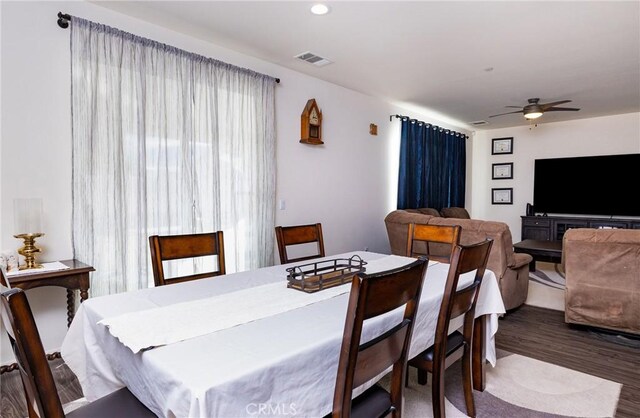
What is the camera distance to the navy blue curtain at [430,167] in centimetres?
564

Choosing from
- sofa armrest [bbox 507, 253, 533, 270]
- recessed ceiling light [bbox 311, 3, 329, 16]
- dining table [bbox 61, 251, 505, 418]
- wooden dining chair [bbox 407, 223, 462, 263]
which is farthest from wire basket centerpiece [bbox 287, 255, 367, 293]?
sofa armrest [bbox 507, 253, 533, 270]

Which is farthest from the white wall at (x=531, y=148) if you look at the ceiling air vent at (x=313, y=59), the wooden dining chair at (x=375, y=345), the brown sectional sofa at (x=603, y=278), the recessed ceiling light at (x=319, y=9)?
the wooden dining chair at (x=375, y=345)

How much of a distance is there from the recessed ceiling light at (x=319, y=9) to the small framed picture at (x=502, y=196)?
19.9 feet

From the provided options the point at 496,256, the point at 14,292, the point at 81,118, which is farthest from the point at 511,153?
the point at 14,292

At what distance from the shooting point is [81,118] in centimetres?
254

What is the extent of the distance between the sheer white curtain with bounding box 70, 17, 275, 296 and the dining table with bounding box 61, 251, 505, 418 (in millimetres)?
1280

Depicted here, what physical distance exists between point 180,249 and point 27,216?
1.13m

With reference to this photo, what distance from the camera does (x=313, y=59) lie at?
3621 millimetres

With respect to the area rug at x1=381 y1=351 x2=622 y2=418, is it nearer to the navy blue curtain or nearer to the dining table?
the dining table

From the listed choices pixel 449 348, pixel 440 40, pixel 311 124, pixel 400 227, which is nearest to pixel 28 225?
pixel 449 348

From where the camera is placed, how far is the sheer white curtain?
2.57 m

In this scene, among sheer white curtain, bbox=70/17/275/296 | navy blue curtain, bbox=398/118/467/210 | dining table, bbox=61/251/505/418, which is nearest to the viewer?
dining table, bbox=61/251/505/418

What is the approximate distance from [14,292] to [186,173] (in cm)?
233

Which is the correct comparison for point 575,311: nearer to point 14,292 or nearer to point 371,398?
point 371,398
